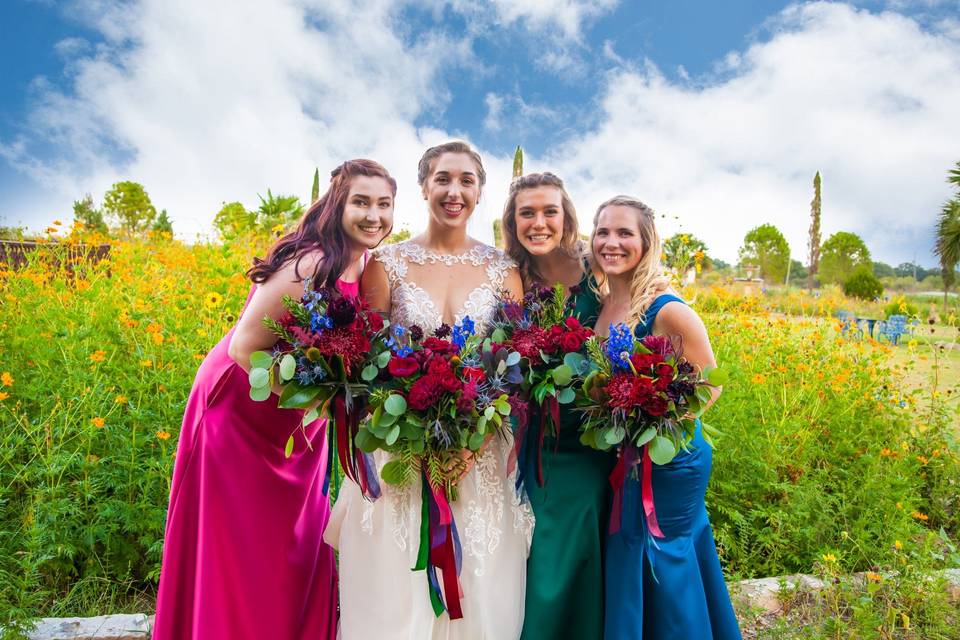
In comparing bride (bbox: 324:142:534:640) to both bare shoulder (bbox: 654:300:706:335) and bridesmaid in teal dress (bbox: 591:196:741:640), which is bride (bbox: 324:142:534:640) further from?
bare shoulder (bbox: 654:300:706:335)

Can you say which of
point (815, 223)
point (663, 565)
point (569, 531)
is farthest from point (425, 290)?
point (815, 223)

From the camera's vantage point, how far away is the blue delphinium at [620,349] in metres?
2.16

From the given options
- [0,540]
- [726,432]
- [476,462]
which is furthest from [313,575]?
[726,432]

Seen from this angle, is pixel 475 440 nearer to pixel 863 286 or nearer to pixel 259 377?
pixel 259 377

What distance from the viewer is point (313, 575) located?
9.28ft

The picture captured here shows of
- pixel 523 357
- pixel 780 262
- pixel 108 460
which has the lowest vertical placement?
pixel 108 460

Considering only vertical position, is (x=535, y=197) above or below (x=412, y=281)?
above

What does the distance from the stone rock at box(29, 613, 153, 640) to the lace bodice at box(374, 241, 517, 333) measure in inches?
78.1

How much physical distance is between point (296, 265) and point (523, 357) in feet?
3.13

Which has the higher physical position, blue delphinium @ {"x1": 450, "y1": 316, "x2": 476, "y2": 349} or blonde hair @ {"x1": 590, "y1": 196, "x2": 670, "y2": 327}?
blonde hair @ {"x1": 590, "y1": 196, "x2": 670, "y2": 327}

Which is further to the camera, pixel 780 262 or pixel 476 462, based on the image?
pixel 780 262

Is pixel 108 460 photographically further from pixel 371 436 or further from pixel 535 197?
pixel 535 197

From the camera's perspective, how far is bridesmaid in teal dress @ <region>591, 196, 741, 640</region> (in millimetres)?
2418

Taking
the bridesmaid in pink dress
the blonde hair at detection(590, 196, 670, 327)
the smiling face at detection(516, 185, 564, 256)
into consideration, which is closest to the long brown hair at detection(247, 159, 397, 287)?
the bridesmaid in pink dress
